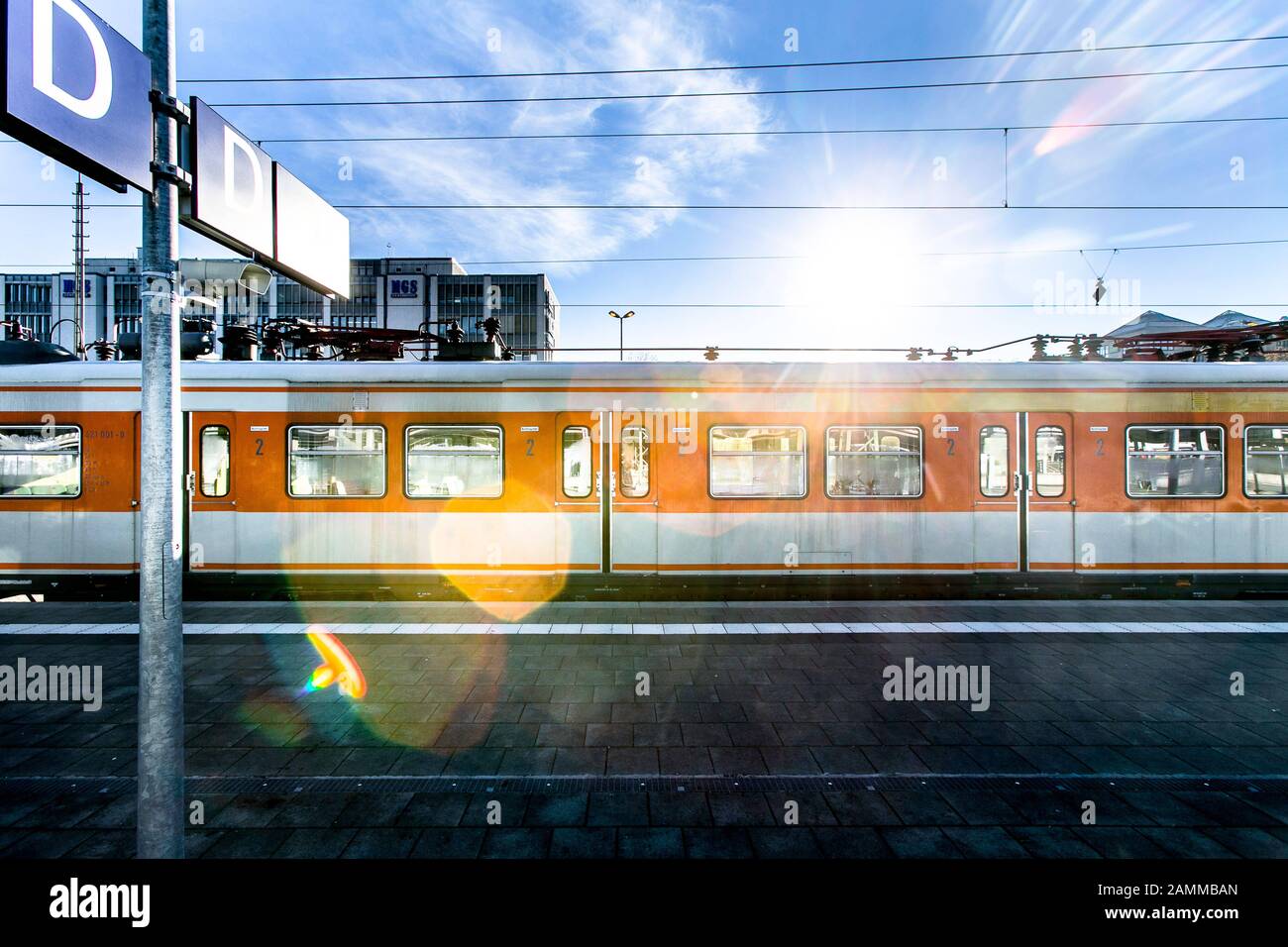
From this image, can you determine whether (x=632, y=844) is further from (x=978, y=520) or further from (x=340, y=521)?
(x=978, y=520)

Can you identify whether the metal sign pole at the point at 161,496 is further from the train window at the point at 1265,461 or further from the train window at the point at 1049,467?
the train window at the point at 1265,461

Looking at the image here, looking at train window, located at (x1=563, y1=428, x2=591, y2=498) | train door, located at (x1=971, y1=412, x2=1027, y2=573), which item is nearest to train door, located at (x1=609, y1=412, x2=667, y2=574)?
train window, located at (x1=563, y1=428, x2=591, y2=498)

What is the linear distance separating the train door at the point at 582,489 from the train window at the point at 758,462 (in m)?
1.71

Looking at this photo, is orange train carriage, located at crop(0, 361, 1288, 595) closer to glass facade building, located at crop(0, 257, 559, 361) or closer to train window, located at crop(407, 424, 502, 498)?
train window, located at crop(407, 424, 502, 498)

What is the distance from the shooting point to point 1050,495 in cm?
873

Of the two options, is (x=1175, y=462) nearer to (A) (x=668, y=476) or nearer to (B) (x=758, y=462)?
(B) (x=758, y=462)

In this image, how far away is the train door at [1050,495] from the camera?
8.69 meters

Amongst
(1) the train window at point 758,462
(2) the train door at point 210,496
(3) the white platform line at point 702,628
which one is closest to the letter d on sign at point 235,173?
(3) the white platform line at point 702,628

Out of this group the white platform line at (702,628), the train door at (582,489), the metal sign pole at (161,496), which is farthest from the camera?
the train door at (582,489)

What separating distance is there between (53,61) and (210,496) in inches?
317

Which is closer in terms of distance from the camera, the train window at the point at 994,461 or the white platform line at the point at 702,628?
the white platform line at the point at 702,628

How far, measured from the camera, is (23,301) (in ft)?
229

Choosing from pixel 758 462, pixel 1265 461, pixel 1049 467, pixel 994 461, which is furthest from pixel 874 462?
pixel 1265 461
